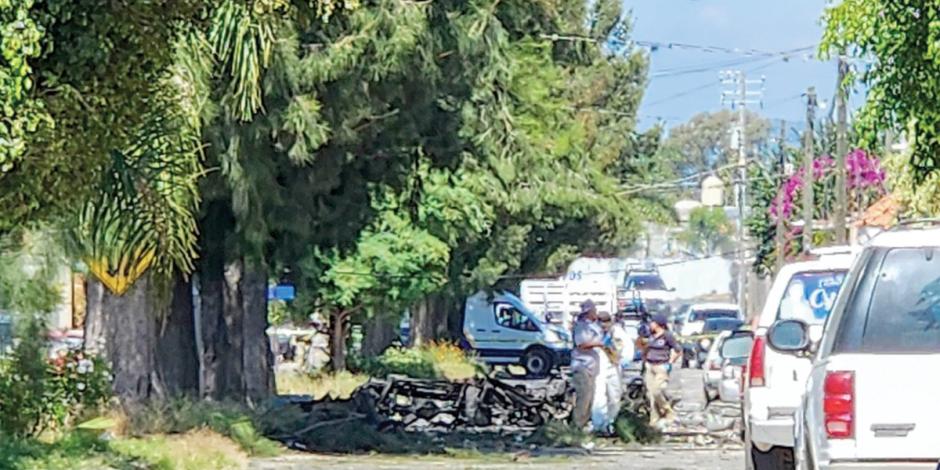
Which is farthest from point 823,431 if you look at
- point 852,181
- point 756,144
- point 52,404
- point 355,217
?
point 756,144

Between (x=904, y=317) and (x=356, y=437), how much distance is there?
14.3 metres

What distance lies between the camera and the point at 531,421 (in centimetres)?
2497

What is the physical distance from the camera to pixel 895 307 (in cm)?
870

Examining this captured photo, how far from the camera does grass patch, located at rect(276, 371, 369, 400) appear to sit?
34.8 metres

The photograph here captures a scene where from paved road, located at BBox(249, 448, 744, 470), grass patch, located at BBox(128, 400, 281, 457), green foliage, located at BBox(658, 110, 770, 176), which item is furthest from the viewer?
green foliage, located at BBox(658, 110, 770, 176)

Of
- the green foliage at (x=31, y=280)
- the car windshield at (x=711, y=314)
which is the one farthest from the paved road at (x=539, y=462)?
the car windshield at (x=711, y=314)

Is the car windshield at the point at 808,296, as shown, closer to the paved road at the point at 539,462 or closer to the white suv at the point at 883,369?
the white suv at the point at 883,369

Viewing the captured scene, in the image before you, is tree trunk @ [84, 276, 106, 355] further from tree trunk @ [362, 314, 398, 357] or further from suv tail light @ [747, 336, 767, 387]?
tree trunk @ [362, 314, 398, 357]

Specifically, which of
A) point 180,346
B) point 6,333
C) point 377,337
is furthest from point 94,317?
point 377,337

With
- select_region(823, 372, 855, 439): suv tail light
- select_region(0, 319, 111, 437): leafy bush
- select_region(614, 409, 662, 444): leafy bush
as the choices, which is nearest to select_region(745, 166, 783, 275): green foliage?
select_region(614, 409, 662, 444): leafy bush

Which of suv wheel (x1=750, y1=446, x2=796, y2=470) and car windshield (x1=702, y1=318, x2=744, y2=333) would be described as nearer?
suv wheel (x1=750, y1=446, x2=796, y2=470)

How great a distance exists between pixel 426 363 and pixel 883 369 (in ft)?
110

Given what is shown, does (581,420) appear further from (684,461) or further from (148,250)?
(148,250)

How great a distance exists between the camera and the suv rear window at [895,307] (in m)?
8.52
